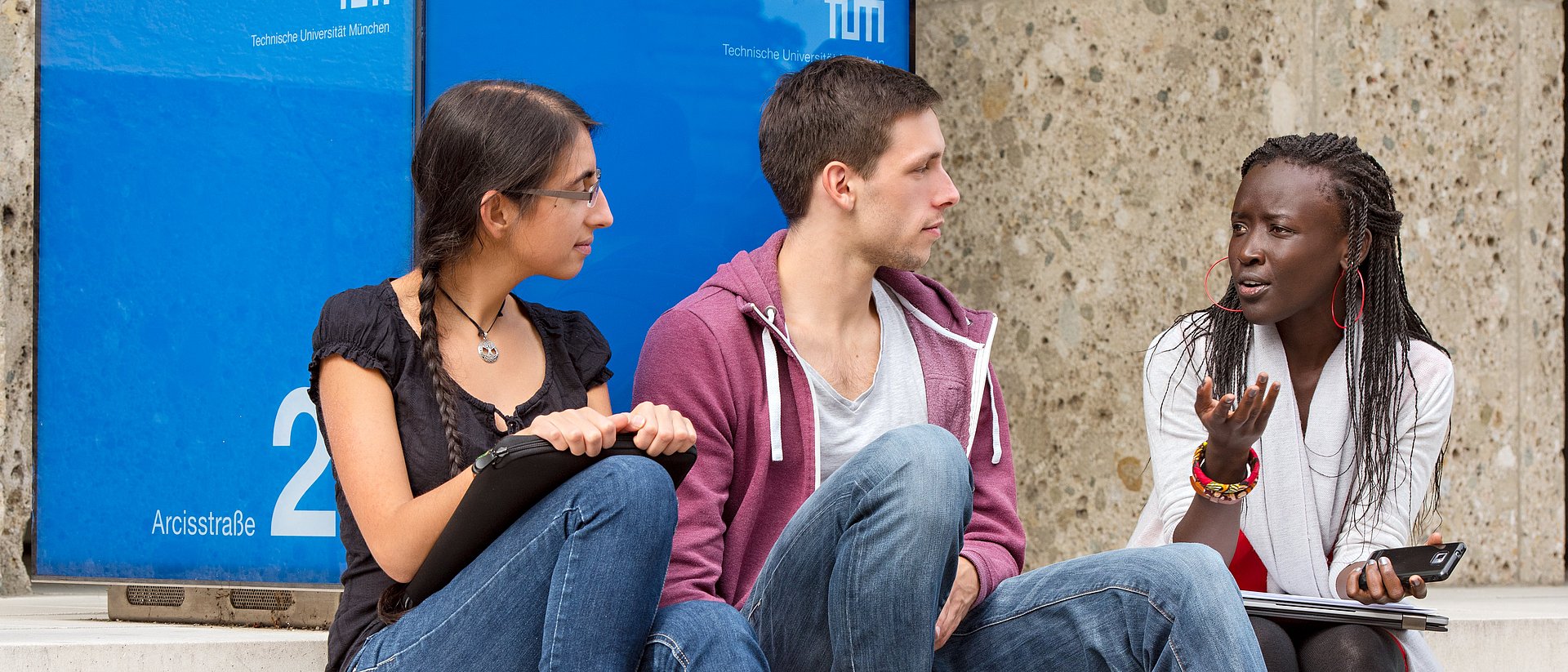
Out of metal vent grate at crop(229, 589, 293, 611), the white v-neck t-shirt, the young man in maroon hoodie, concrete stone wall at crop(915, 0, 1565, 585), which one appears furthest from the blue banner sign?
concrete stone wall at crop(915, 0, 1565, 585)

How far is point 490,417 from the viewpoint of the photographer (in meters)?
2.30

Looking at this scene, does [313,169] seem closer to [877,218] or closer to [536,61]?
[536,61]

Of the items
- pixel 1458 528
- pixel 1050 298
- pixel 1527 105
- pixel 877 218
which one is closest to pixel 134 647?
pixel 877 218

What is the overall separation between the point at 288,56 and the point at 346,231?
0.40m

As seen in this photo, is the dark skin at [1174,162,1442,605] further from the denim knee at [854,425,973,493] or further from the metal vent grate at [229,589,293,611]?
the metal vent grate at [229,589,293,611]

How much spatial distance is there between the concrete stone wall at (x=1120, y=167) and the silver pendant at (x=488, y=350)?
194 cm

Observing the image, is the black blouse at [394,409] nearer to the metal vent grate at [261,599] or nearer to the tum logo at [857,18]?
the metal vent grate at [261,599]

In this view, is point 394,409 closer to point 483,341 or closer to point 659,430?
point 483,341

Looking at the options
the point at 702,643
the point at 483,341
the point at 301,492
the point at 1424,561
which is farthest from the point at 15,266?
the point at 1424,561

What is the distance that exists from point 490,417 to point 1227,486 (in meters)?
1.25

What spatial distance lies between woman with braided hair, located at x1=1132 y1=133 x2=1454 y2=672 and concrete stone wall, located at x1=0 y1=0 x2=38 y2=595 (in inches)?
106

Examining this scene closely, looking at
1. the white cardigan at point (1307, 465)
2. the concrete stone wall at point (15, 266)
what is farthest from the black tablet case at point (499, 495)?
the concrete stone wall at point (15, 266)

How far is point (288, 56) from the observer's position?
3.11m

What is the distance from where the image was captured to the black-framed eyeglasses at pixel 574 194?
7.93 feet
